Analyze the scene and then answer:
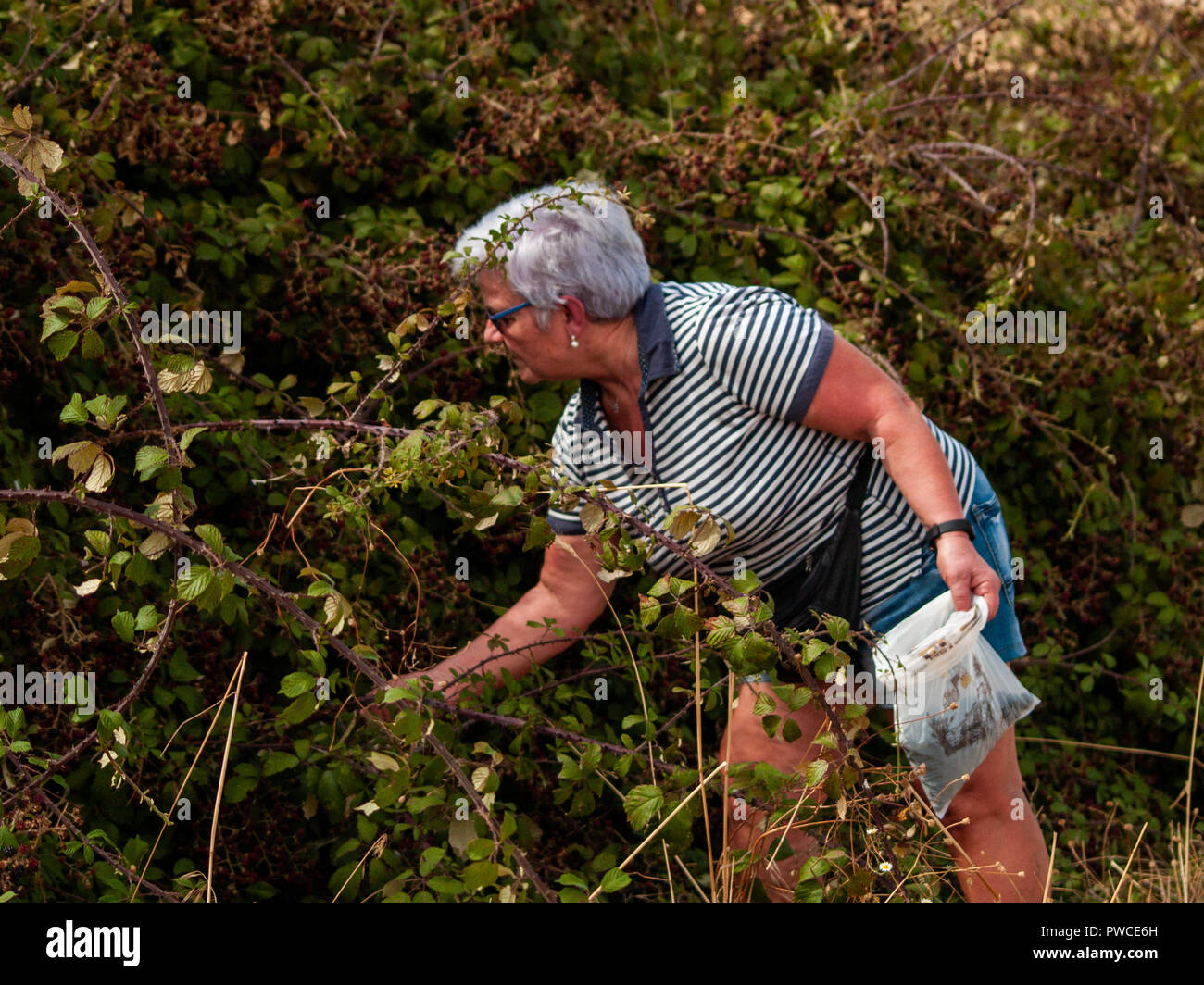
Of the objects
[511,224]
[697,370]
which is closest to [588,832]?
[697,370]

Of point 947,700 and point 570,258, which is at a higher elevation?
point 570,258

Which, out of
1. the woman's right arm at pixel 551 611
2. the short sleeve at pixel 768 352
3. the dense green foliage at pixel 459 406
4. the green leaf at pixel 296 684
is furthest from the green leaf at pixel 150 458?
the short sleeve at pixel 768 352

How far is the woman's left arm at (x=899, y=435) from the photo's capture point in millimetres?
2393

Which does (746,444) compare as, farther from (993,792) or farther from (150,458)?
(150,458)

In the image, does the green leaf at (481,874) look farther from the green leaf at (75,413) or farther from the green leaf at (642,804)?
the green leaf at (75,413)

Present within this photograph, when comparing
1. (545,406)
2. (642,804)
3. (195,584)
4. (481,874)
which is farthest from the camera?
(545,406)

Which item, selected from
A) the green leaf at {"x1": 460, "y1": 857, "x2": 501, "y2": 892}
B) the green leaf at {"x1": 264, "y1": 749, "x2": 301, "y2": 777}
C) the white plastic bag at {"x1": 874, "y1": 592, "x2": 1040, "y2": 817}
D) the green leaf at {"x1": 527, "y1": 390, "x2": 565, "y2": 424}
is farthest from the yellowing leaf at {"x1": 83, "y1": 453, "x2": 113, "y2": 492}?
the green leaf at {"x1": 527, "y1": 390, "x2": 565, "y2": 424}

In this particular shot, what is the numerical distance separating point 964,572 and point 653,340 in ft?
2.39

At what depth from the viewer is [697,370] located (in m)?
2.52

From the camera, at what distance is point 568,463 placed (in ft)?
8.87

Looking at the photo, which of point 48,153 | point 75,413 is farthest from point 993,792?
point 48,153

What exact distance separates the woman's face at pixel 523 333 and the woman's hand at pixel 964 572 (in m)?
0.81
